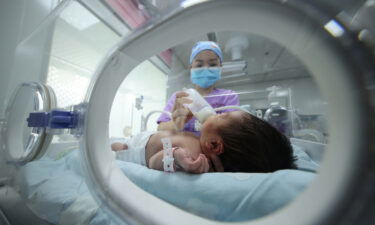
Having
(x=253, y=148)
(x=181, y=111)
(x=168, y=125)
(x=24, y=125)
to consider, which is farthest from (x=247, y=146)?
(x=24, y=125)

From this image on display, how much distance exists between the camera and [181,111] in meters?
0.72

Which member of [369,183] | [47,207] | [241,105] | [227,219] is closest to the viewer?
[369,183]

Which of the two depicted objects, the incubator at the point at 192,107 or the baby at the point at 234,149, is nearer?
the incubator at the point at 192,107

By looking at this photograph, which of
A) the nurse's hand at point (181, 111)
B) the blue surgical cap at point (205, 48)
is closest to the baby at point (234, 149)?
the nurse's hand at point (181, 111)

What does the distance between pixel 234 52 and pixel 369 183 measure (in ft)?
2.05

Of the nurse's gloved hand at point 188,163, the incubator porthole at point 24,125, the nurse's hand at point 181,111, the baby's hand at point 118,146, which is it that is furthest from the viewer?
the baby's hand at point 118,146

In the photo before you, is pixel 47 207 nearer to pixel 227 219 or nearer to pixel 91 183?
pixel 91 183

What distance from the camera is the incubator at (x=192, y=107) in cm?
16

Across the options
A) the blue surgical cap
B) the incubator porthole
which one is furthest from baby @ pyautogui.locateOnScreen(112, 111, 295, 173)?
the incubator porthole

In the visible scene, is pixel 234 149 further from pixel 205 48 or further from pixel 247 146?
pixel 205 48

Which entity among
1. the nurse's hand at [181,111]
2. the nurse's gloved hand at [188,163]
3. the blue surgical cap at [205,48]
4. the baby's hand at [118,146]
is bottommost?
the nurse's gloved hand at [188,163]

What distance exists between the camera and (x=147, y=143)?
0.72 metres

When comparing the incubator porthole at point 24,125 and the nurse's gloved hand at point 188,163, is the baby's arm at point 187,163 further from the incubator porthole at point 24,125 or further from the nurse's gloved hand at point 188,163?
the incubator porthole at point 24,125

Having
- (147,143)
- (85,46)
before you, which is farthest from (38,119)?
(85,46)
